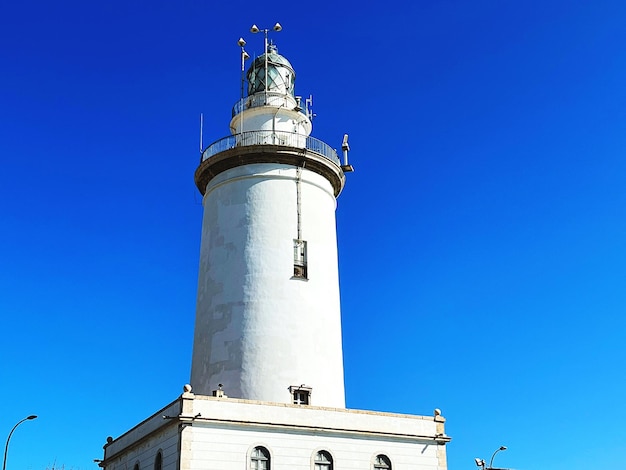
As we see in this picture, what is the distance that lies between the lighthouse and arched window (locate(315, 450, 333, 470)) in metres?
3.42

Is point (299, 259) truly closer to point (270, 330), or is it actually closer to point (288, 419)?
point (270, 330)

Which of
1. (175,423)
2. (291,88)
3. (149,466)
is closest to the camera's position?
(175,423)

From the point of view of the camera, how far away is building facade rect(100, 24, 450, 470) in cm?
2777

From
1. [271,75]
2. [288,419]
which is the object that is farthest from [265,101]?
[288,419]

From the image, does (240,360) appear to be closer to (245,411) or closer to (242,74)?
(245,411)

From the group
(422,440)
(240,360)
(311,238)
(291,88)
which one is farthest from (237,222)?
(422,440)

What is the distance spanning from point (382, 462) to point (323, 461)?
236cm

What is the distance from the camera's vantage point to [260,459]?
27.7 m

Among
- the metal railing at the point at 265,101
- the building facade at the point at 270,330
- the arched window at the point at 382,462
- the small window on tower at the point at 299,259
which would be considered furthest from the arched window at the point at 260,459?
the metal railing at the point at 265,101

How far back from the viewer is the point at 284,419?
2839cm

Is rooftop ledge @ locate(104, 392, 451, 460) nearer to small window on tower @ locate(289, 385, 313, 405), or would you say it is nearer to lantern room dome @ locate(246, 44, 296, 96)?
small window on tower @ locate(289, 385, 313, 405)

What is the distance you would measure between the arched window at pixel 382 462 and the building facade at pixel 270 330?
4 centimetres

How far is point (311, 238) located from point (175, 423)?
11.0 meters

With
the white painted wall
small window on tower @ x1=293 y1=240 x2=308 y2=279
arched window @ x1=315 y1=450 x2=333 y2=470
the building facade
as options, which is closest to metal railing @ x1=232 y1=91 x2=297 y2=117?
the building facade
